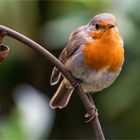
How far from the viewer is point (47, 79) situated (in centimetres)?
504

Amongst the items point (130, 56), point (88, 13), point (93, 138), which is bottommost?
point (93, 138)

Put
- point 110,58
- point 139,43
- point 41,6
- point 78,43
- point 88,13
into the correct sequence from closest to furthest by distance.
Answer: point 110,58, point 78,43, point 139,43, point 88,13, point 41,6

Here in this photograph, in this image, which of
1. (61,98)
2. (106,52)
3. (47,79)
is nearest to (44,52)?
(106,52)

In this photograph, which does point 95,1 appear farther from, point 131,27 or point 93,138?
point 93,138

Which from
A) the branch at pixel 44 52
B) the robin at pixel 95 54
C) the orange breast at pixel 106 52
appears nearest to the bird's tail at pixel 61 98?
the robin at pixel 95 54

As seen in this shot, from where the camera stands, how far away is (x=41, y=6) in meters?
4.73

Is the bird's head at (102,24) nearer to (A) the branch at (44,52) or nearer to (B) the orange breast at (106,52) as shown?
(B) the orange breast at (106,52)

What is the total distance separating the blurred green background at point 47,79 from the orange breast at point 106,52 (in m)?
0.90

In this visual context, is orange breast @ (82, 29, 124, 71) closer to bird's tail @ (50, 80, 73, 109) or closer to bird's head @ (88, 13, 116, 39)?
bird's head @ (88, 13, 116, 39)

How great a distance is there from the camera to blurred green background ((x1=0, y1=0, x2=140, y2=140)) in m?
4.07

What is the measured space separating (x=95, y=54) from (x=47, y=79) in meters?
2.08

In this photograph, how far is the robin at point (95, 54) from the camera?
297 centimetres

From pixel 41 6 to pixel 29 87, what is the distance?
71cm

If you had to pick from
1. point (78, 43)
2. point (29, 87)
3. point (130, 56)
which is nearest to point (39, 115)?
point (29, 87)
